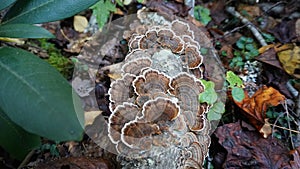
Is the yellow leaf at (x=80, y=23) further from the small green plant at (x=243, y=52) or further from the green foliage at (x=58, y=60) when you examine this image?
the small green plant at (x=243, y=52)

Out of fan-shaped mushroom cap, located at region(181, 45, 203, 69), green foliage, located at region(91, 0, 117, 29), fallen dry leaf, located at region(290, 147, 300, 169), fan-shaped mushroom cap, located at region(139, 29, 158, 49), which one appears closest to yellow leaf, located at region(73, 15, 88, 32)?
green foliage, located at region(91, 0, 117, 29)

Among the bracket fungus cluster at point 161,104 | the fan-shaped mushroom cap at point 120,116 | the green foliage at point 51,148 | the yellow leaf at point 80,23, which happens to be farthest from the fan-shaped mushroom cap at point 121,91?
the yellow leaf at point 80,23

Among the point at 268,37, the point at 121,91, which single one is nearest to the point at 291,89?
the point at 268,37

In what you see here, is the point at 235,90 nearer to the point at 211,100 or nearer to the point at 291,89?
the point at 211,100

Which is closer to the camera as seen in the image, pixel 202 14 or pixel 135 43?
pixel 135 43

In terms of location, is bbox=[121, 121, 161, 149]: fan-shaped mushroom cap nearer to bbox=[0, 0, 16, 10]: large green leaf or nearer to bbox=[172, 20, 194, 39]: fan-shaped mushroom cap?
bbox=[0, 0, 16, 10]: large green leaf

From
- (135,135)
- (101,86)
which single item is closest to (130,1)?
(101,86)

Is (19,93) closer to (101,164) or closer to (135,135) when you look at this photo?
(135,135)
